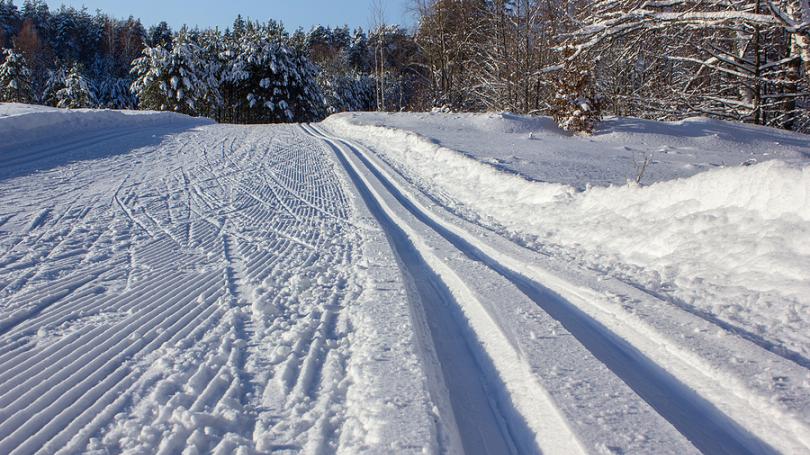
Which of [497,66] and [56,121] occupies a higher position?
[497,66]

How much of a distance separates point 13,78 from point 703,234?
50.7 metres

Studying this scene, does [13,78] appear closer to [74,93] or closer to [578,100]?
[74,93]

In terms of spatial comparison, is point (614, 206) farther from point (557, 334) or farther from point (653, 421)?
point (653, 421)

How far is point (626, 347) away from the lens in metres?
3.11

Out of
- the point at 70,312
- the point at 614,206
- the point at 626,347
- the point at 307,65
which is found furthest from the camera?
the point at 307,65

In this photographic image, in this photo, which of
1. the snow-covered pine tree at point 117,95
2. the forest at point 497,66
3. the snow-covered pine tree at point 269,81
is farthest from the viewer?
the snow-covered pine tree at point 117,95

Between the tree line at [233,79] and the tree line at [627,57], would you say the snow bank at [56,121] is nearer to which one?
the tree line at [627,57]

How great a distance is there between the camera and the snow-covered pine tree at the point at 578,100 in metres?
15.7

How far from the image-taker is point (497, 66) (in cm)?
2528

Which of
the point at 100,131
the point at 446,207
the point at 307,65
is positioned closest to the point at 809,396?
the point at 446,207

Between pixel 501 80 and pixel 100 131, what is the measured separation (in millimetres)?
18699

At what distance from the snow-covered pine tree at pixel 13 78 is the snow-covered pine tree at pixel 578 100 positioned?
43487mm

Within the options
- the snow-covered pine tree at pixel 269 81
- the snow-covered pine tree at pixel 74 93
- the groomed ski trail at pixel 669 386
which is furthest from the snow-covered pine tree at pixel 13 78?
the groomed ski trail at pixel 669 386

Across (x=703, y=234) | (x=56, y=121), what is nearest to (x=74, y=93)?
(x=56, y=121)
